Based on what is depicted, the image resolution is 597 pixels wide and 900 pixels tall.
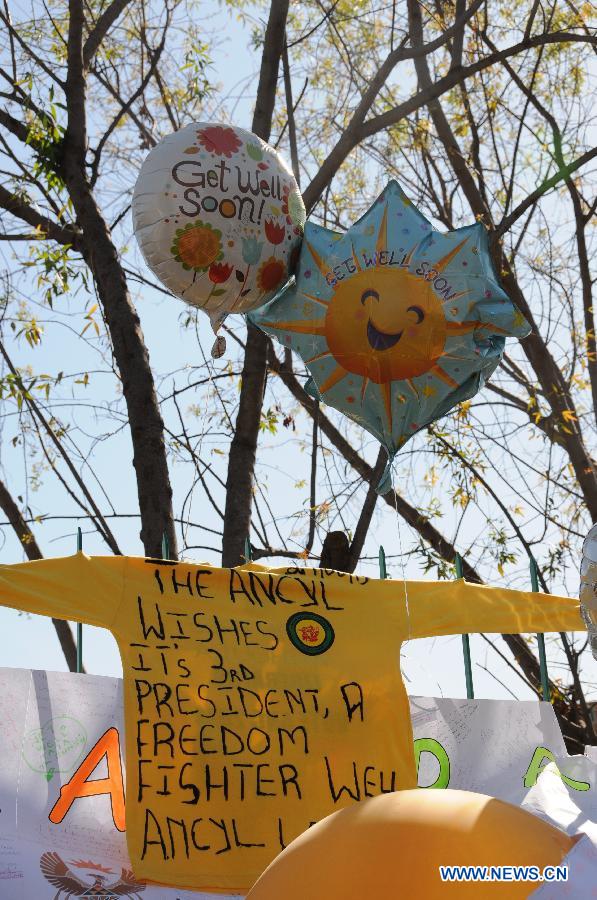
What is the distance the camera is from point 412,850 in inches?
79.1

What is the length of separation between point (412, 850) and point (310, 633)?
1728 mm

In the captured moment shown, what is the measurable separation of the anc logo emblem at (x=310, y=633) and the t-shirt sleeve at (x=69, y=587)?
21.5 inches

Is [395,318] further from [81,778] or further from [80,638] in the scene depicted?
[81,778]

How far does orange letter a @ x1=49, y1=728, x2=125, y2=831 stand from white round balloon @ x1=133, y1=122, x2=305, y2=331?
1.42 m

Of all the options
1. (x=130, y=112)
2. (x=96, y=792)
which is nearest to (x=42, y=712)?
(x=96, y=792)

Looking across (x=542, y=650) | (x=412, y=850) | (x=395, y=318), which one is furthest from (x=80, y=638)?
(x=412, y=850)

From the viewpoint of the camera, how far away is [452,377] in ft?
12.9

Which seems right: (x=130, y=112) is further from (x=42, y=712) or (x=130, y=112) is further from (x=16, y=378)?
(x=42, y=712)

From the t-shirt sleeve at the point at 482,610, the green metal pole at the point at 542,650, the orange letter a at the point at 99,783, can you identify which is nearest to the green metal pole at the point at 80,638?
the orange letter a at the point at 99,783

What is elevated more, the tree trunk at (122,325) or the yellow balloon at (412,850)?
the tree trunk at (122,325)

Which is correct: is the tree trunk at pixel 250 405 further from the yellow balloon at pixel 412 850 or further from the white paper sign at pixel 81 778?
the yellow balloon at pixel 412 850

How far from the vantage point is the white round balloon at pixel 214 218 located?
3783mm

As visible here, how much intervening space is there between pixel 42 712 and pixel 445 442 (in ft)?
13.0

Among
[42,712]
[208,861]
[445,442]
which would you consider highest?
[445,442]
